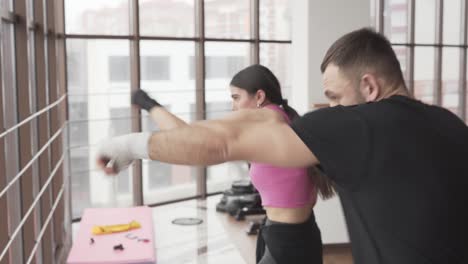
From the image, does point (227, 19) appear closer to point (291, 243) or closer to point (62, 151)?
point (62, 151)

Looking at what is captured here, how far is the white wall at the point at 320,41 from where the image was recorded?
4105 mm

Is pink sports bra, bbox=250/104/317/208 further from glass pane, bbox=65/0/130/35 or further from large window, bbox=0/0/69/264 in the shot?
glass pane, bbox=65/0/130/35

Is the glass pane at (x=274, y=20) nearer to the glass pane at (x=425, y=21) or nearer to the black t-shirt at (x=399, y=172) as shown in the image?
the glass pane at (x=425, y=21)

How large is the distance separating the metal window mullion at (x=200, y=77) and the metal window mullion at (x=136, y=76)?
661 millimetres

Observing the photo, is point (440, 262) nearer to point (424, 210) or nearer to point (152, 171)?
point (424, 210)

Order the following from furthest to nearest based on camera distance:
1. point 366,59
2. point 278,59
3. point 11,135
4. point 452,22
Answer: point 452,22, point 278,59, point 11,135, point 366,59

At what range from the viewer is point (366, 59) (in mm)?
1127

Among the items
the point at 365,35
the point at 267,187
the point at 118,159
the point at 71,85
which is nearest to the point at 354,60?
the point at 365,35

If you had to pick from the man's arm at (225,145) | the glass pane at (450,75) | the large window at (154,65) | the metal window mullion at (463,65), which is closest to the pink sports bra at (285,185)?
the man's arm at (225,145)

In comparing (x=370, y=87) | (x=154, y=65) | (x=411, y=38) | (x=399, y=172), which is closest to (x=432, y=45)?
(x=411, y=38)

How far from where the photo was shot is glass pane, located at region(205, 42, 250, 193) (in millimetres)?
5891

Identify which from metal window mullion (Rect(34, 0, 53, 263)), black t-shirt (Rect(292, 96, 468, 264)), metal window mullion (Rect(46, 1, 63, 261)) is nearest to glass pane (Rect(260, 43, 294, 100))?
metal window mullion (Rect(46, 1, 63, 261))

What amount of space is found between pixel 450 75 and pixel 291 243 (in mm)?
6281

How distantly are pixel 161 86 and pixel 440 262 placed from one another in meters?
4.97
